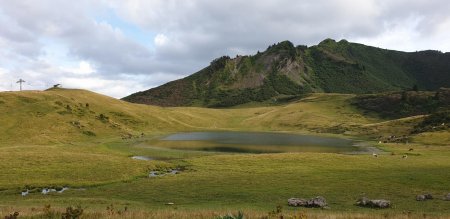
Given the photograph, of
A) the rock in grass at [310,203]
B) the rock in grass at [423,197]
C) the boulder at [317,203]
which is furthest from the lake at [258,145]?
the boulder at [317,203]

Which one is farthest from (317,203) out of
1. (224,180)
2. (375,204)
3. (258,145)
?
(258,145)

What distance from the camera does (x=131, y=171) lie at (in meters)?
59.6

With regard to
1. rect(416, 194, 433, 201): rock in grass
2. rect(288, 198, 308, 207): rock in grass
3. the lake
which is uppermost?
the lake

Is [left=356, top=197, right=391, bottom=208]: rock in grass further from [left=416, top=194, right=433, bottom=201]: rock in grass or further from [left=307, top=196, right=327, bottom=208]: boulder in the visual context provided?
[left=416, top=194, right=433, bottom=201]: rock in grass

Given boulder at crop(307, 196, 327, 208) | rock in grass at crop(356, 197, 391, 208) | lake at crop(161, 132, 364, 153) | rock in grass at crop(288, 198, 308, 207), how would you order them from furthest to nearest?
lake at crop(161, 132, 364, 153)
rock in grass at crop(288, 198, 308, 207)
rock in grass at crop(356, 197, 391, 208)
boulder at crop(307, 196, 327, 208)

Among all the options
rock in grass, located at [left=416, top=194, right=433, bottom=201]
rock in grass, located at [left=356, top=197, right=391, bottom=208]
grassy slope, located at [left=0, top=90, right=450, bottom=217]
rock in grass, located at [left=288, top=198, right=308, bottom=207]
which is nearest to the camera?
rock in grass, located at [left=356, top=197, right=391, bottom=208]

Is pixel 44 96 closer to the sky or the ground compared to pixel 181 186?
closer to the sky

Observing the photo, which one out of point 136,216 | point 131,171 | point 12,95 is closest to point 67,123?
point 12,95

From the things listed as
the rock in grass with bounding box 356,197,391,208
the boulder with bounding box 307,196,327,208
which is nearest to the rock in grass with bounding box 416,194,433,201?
the rock in grass with bounding box 356,197,391,208

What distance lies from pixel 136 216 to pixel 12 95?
153m

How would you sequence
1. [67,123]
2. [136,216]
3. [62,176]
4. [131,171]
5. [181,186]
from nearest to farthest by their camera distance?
[136,216] → [181,186] → [62,176] → [131,171] → [67,123]

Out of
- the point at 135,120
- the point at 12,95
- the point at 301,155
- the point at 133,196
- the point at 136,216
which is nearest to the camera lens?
the point at 136,216

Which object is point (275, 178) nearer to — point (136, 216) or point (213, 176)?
point (213, 176)

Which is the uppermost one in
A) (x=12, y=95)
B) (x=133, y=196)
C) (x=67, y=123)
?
(x=12, y=95)
